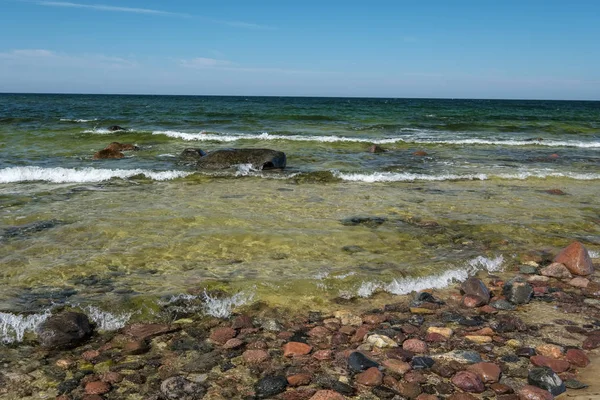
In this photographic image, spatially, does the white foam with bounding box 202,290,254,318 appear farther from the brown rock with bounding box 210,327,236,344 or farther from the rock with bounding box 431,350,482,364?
the rock with bounding box 431,350,482,364

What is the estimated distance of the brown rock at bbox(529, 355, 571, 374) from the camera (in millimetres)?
3912

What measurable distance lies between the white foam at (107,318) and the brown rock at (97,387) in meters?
1.00

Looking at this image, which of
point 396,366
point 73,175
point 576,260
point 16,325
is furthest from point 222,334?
point 73,175

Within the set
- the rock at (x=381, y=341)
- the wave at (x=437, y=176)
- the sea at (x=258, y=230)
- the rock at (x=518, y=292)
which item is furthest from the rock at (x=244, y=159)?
the rock at (x=381, y=341)

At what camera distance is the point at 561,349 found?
13.8 feet

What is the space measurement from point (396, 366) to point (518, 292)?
7.21 ft

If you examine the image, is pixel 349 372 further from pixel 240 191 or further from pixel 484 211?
pixel 240 191

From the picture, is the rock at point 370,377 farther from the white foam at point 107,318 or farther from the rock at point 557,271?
the rock at point 557,271

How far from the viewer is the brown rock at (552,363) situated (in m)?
3.91

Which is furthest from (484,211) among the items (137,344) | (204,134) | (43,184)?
(204,134)

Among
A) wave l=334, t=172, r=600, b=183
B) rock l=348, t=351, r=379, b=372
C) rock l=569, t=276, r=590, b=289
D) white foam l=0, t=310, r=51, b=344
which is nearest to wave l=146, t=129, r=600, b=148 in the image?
wave l=334, t=172, r=600, b=183

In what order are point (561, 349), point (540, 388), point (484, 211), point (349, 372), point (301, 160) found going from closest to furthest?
point (540, 388) → point (349, 372) → point (561, 349) → point (484, 211) → point (301, 160)

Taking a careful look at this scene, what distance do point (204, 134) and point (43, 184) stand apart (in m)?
15.1

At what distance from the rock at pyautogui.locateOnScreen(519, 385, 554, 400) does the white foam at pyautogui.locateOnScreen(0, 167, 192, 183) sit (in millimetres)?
10696
